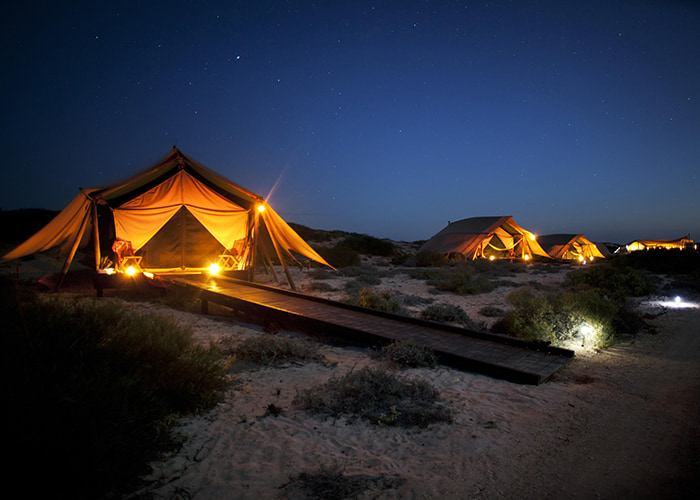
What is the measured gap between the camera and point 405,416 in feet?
9.24

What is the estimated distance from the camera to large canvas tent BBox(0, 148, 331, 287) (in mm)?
8211

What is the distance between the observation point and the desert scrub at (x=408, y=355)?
409 cm

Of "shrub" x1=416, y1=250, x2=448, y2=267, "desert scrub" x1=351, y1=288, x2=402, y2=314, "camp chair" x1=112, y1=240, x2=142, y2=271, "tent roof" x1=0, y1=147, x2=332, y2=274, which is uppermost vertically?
"tent roof" x1=0, y1=147, x2=332, y2=274

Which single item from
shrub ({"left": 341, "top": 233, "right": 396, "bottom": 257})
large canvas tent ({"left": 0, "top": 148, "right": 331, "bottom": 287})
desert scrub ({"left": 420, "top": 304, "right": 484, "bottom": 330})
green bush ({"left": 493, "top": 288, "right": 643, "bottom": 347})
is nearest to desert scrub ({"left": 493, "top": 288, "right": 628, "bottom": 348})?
green bush ({"left": 493, "top": 288, "right": 643, "bottom": 347})

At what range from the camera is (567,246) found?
25406 mm

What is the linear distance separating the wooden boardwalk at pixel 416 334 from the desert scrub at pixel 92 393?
2.49 m

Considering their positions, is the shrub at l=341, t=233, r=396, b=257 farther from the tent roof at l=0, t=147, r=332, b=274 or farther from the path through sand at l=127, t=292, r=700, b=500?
the path through sand at l=127, t=292, r=700, b=500

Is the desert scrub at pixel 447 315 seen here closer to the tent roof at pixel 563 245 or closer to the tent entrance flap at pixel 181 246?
the tent entrance flap at pixel 181 246

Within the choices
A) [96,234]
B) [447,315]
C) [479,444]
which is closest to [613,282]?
[447,315]

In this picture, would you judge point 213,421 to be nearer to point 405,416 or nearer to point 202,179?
point 405,416

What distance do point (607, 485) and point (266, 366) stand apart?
3.06m

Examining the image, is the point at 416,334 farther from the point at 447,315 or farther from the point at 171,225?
the point at 171,225

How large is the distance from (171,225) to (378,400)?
1067 centimetres

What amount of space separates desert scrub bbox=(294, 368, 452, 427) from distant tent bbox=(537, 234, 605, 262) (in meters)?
25.1
